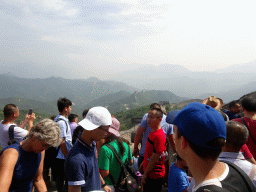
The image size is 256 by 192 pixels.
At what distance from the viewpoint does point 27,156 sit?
2.46 m

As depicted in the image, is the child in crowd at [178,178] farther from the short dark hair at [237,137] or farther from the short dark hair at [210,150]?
the short dark hair at [210,150]

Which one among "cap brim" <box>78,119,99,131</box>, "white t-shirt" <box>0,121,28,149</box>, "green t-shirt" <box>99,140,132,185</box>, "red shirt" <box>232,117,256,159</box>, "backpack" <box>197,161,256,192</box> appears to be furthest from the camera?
"white t-shirt" <box>0,121,28,149</box>

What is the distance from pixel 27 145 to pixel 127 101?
19511 centimetres

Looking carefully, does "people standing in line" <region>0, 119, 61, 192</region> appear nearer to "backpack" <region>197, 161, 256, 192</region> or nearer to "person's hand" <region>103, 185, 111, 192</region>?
"person's hand" <region>103, 185, 111, 192</region>

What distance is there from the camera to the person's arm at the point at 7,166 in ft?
7.00


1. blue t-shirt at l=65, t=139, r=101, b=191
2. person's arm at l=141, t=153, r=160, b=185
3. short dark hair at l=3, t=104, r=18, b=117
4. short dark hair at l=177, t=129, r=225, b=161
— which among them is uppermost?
short dark hair at l=177, t=129, r=225, b=161

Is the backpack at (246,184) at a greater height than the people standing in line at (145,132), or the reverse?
the backpack at (246,184)

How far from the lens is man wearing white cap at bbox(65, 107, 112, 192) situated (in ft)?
7.49

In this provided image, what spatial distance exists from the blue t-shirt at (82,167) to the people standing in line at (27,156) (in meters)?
0.37

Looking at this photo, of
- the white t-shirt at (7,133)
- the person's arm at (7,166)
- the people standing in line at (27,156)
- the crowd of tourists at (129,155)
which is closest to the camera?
the crowd of tourists at (129,155)

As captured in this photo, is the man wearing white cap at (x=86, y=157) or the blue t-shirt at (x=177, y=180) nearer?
the man wearing white cap at (x=86, y=157)

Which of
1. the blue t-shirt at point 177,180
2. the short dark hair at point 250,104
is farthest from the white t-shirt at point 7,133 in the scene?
the short dark hair at point 250,104

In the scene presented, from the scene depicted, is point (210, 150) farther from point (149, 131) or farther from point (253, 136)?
point (149, 131)

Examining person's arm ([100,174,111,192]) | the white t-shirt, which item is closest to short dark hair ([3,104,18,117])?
the white t-shirt
